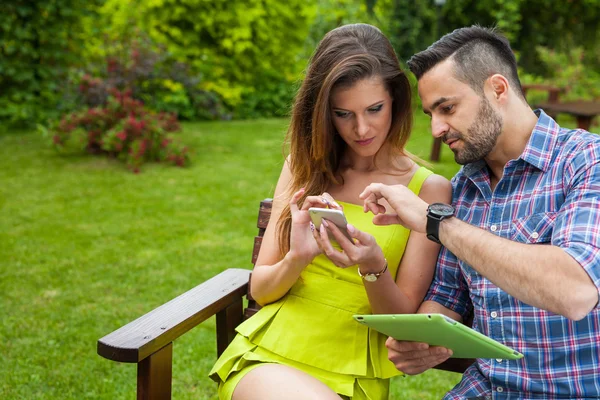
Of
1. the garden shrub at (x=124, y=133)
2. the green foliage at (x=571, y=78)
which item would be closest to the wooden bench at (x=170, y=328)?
the garden shrub at (x=124, y=133)

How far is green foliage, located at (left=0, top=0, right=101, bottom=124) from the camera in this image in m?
9.43

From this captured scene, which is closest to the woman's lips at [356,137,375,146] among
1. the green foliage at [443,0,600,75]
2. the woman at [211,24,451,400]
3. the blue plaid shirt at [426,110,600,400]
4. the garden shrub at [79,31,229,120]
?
the woman at [211,24,451,400]

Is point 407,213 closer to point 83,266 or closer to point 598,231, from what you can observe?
point 598,231

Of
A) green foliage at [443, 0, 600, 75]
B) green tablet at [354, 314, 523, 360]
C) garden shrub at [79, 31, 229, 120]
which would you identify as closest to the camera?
green tablet at [354, 314, 523, 360]

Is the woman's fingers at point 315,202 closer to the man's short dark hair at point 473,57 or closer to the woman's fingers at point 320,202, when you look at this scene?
the woman's fingers at point 320,202

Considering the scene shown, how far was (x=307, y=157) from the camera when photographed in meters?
2.59

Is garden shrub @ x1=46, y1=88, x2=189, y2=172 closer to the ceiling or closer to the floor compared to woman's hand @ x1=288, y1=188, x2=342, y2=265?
closer to the floor

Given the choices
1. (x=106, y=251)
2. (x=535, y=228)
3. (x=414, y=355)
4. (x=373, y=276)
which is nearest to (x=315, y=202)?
(x=373, y=276)

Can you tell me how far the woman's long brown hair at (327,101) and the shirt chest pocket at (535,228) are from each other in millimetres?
620

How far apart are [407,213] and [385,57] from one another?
72 cm

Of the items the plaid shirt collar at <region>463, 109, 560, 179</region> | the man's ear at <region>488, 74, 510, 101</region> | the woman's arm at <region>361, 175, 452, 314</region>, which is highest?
the man's ear at <region>488, 74, 510, 101</region>

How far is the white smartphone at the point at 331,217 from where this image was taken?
2025 mm

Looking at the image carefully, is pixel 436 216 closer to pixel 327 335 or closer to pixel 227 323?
pixel 327 335

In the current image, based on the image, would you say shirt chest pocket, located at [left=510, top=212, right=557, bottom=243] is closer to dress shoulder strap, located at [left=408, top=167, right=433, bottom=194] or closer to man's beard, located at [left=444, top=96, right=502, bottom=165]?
man's beard, located at [left=444, top=96, right=502, bottom=165]
